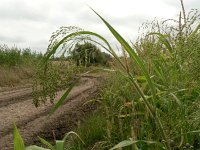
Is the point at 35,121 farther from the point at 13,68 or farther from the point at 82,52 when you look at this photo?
the point at 13,68

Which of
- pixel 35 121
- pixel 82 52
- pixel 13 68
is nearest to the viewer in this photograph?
pixel 82 52

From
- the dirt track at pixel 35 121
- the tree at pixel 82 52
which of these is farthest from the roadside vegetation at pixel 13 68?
the tree at pixel 82 52

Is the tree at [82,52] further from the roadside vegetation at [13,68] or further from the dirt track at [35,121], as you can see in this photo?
the roadside vegetation at [13,68]

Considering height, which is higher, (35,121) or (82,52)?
(82,52)

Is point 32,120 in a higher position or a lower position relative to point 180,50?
lower

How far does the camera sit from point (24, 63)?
20672 mm

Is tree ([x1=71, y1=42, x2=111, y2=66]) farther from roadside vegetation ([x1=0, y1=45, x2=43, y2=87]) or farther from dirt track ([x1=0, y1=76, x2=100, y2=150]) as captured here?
roadside vegetation ([x1=0, y1=45, x2=43, y2=87])

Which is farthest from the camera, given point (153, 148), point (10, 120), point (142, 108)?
point (10, 120)

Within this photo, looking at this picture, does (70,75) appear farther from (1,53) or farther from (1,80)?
(1,53)

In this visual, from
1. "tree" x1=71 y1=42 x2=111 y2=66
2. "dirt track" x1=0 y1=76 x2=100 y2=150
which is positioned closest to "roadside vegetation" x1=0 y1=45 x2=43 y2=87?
"dirt track" x1=0 y1=76 x2=100 y2=150

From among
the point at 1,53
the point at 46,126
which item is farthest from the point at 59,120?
the point at 1,53

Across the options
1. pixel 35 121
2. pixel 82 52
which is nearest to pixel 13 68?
pixel 35 121

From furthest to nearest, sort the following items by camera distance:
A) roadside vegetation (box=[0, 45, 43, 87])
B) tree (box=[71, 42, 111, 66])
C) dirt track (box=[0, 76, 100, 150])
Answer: roadside vegetation (box=[0, 45, 43, 87])
dirt track (box=[0, 76, 100, 150])
tree (box=[71, 42, 111, 66])

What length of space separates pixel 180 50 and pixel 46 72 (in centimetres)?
53
